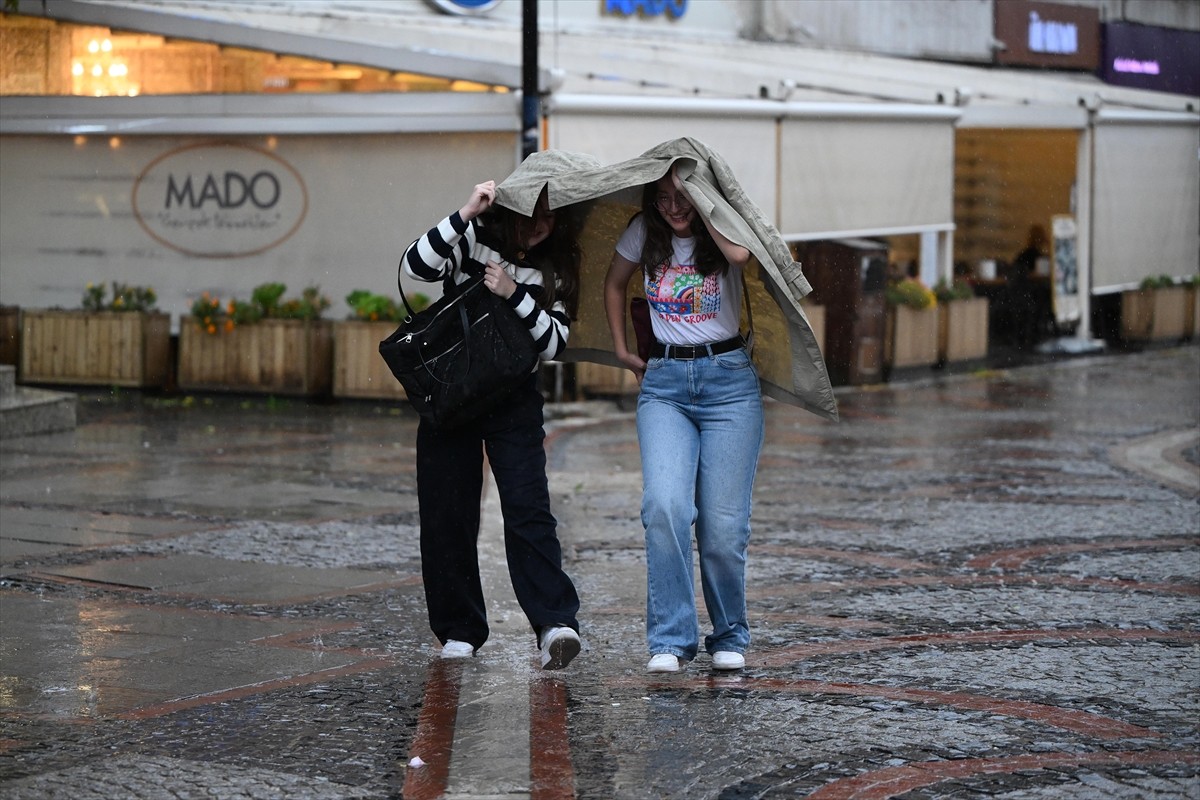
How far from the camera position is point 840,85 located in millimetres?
20297

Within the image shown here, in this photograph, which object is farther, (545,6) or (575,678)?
(545,6)

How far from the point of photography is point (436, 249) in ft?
19.2

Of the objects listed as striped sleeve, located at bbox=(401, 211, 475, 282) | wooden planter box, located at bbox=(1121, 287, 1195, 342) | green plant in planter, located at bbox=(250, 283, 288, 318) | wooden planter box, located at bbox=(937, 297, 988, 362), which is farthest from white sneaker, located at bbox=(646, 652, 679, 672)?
wooden planter box, located at bbox=(1121, 287, 1195, 342)

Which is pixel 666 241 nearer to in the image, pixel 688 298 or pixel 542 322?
pixel 688 298

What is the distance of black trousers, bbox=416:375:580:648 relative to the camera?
603cm

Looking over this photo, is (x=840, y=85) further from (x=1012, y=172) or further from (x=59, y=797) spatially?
(x=59, y=797)

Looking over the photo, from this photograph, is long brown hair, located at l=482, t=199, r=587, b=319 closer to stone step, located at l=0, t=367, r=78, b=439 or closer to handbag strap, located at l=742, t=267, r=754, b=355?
handbag strap, located at l=742, t=267, r=754, b=355

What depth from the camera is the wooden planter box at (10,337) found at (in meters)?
17.9

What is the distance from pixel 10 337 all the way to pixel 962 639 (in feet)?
45.1

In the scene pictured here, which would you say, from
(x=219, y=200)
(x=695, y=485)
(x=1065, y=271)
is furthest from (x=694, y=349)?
(x=1065, y=271)

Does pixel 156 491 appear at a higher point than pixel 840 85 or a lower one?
lower

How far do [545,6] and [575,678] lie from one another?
53.6ft

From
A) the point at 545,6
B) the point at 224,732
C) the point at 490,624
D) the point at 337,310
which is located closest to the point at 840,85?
the point at 545,6

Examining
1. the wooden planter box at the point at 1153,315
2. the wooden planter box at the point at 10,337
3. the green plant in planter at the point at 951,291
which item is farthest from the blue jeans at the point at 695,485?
the wooden planter box at the point at 1153,315
